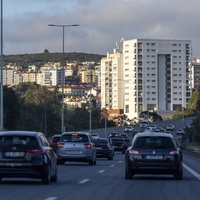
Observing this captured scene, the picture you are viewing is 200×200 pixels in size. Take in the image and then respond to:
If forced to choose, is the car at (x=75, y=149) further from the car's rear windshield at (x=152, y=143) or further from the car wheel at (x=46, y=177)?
the car wheel at (x=46, y=177)

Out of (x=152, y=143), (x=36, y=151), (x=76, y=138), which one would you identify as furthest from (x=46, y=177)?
(x=76, y=138)

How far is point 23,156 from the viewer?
20.9 metres

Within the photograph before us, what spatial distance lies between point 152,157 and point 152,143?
0.60 metres

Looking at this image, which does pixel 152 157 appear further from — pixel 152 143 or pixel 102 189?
pixel 102 189

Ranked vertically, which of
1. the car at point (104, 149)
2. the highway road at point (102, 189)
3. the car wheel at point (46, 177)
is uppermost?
the car wheel at point (46, 177)

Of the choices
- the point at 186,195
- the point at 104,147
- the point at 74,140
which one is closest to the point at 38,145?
the point at 186,195

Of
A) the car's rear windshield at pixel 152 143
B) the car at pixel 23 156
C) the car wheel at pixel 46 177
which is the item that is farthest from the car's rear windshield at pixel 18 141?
the car's rear windshield at pixel 152 143

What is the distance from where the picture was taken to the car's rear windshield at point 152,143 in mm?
24734

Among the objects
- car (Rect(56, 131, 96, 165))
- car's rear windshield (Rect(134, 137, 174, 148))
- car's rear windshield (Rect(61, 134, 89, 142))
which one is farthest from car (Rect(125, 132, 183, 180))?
car's rear windshield (Rect(61, 134, 89, 142))

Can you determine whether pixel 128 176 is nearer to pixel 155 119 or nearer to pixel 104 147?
pixel 104 147

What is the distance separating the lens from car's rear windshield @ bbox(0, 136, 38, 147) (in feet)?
68.9

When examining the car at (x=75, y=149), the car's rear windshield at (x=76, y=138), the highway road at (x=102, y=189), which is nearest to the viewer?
the highway road at (x=102, y=189)

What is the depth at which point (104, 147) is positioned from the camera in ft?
151

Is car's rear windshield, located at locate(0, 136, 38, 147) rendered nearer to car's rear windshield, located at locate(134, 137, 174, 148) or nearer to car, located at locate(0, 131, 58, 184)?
car, located at locate(0, 131, 58, 184)
